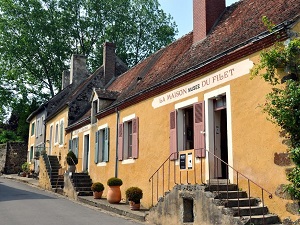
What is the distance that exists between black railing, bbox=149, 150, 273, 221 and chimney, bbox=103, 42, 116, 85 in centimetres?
1257

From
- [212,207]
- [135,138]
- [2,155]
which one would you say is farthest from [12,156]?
[212,207]

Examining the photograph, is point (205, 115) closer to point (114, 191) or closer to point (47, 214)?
point (114, 191)

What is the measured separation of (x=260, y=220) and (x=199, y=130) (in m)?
3.57

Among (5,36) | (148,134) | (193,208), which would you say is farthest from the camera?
(5,36)

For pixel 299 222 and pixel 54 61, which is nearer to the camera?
pixel 299 222

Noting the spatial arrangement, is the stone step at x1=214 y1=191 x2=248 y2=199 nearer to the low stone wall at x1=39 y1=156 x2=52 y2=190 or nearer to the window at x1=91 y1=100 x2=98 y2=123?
the window at x1=91 y1=100 x2=98 y2=123

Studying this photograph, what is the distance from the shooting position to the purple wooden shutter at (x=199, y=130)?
1051 centimetres

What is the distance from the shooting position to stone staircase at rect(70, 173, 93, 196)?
17447 mm

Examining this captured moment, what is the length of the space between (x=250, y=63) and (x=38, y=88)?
102 ft

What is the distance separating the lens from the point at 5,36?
1380 inches

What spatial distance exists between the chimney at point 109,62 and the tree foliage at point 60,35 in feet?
41.4

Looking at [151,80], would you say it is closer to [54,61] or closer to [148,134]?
[148,134]

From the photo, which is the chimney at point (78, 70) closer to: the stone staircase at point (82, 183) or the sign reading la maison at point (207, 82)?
the stone staircase at point (82, 183)

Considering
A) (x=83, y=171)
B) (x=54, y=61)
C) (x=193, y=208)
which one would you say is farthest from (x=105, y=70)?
(x=193, y=208)
